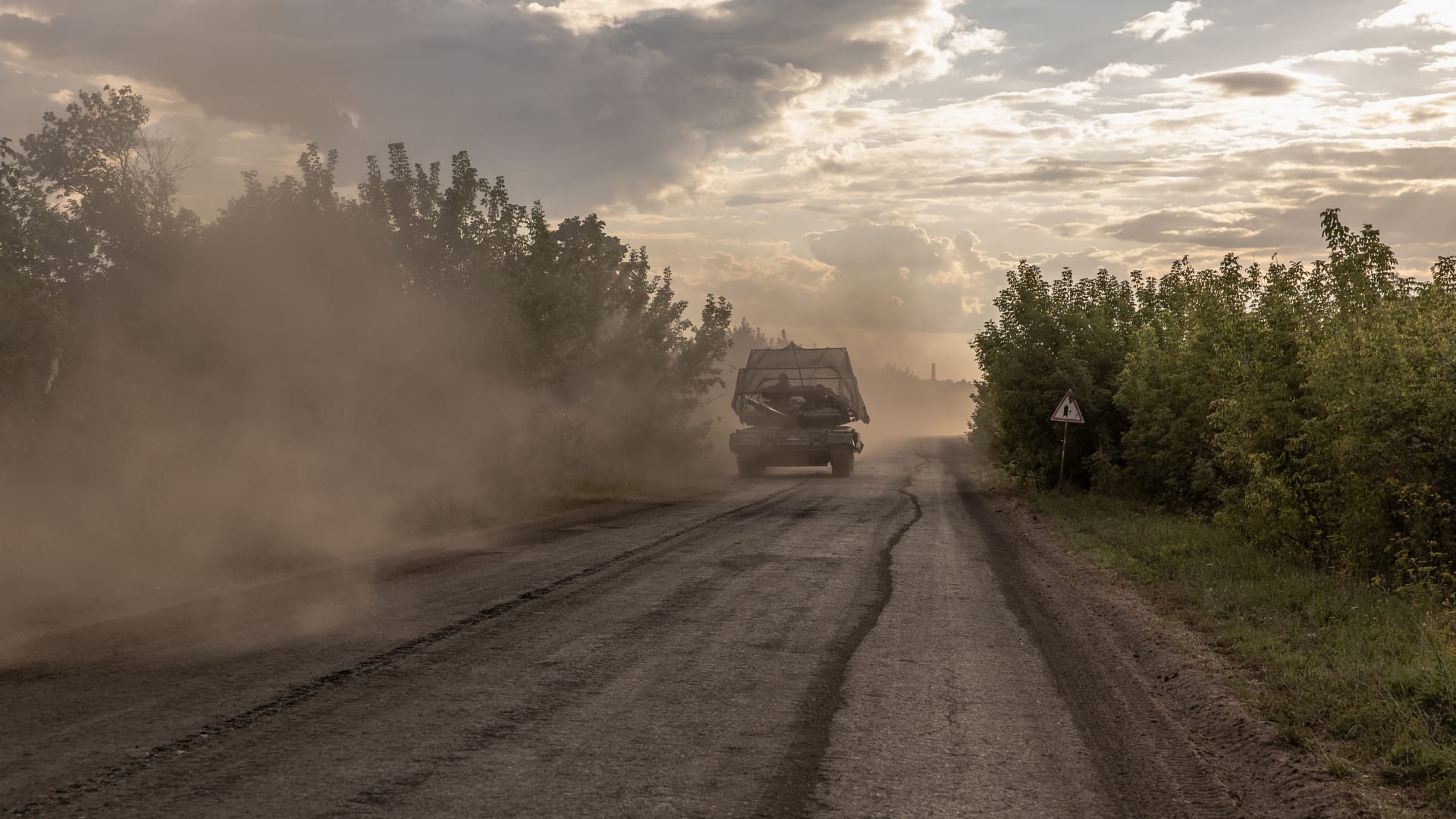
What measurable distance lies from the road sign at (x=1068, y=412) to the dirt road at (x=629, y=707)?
11229 millimetres

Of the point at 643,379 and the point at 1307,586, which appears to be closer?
the point at 1307,586

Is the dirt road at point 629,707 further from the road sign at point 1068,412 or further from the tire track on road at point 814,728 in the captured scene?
the road sign at point 1068,412

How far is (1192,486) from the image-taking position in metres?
17.0

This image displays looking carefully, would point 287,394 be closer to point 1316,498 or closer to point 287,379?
point 287,379

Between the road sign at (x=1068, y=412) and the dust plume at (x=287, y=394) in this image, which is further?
the road sign at (x=1068, y=412)

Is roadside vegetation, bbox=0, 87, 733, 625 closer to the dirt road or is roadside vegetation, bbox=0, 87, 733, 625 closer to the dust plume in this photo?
the dust plume

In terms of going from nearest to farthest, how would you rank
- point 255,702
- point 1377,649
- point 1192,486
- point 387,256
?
1. point 255,702
2. point 1377,649
3. point 1192,486
4. point 387,256

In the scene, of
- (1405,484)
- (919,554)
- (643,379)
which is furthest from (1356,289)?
(643,379)

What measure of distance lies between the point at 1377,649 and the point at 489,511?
13.1 meters

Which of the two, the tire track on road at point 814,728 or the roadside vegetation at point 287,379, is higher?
the roadside vegetation at point 287,379

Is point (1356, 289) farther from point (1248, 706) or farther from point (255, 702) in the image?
point (255, 702)

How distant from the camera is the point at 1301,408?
1268 cm

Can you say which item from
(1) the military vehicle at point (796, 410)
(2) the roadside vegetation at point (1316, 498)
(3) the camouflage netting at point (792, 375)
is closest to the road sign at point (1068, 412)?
(2) the roadside vegetation at point (1316, 498)

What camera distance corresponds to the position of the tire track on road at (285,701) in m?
4.23
